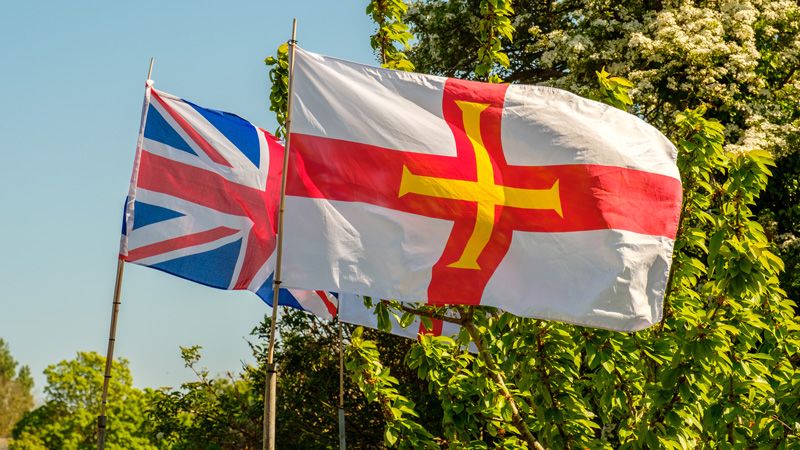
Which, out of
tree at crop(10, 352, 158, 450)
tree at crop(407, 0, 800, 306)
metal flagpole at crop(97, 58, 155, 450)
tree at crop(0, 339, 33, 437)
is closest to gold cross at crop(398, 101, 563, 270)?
metal flagpole at crop(97, 58, 155, 450)

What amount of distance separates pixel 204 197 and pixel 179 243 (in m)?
0.52

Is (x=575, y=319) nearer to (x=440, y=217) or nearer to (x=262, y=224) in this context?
(x=440, y=217)

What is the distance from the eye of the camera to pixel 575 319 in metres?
8.27

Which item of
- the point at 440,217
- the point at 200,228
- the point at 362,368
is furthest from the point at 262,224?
the point at 440,217

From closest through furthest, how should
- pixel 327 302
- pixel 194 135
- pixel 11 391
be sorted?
pixel 194 135 → pixel 327 302 → pixel 11 391

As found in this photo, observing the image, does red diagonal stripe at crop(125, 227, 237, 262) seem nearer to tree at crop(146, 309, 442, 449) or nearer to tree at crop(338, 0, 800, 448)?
tree at crop(338, 0, 800, 448)

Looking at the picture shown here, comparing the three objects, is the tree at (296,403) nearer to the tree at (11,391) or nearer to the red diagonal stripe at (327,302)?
the red diagonal stripe at (327,302)

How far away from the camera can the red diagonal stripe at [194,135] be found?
10.2 m

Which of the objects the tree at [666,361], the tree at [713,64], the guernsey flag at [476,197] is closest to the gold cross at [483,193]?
the guernsey flag at [476,197]

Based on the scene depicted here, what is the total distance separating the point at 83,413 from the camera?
220ft

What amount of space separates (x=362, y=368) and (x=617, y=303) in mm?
3349

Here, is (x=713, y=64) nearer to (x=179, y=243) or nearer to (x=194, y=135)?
(x=194, y=135)

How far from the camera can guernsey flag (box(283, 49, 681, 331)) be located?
834cm

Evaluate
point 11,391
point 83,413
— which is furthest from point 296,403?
point 11,391
